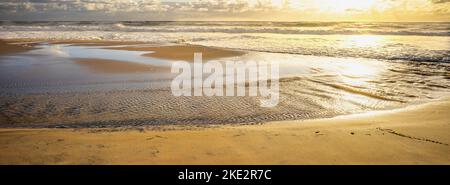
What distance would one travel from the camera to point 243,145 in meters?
4.18

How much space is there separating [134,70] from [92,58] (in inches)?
140

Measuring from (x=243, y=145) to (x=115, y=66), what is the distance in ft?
28.7

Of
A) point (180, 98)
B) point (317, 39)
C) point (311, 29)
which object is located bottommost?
point (180, 98)

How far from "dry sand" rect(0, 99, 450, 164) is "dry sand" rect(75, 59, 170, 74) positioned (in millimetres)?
6507

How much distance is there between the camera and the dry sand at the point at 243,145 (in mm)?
3729

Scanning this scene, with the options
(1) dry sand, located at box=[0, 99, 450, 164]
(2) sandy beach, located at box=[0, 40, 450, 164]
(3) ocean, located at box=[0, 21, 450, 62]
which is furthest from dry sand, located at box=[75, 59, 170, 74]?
(3) ocean, located at box=[0, 21, 450, 62]

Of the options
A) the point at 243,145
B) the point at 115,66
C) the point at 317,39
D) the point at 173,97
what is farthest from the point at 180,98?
the point at 317,39

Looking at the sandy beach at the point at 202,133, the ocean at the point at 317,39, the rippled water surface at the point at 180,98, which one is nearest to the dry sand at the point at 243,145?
the sandy beach at the point at 202,133

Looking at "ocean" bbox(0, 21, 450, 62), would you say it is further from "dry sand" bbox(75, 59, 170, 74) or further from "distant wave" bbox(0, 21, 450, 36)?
"dry sand" bbox(75, 59, 170, 74)

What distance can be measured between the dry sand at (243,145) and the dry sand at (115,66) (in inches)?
256

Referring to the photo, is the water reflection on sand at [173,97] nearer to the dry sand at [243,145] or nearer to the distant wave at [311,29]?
the dry sand at [243,145]

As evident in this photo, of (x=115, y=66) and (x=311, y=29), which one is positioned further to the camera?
(x=311, y=29)

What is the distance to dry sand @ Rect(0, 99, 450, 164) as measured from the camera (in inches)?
147

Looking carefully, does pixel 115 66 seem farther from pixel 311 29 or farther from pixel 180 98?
pixel 311 29
